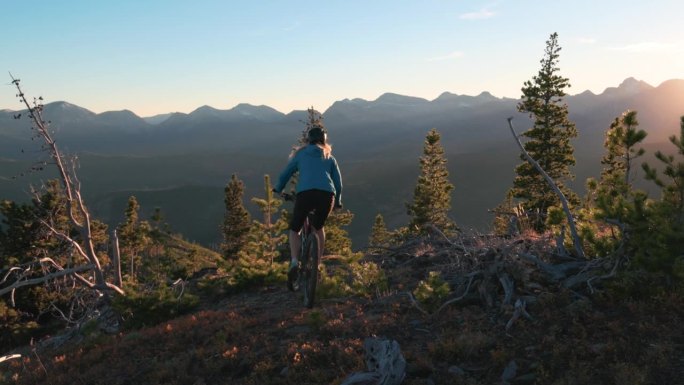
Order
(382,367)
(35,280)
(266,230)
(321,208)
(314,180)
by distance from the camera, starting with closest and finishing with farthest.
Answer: (382,367)
(314,180)
(321,208)
(35,280)
(266,230)

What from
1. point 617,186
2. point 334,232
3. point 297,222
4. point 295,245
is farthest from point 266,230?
point 334,232

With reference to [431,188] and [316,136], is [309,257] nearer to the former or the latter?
[316,136]

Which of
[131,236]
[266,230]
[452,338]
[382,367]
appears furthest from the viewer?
[131,236]

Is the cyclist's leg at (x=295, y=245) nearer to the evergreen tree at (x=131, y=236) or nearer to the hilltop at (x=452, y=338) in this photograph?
the hilltop at (x=452, y=338)

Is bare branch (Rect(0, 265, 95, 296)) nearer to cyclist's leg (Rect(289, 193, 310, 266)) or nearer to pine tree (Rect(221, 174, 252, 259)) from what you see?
cyclist's leg (Rect(289, 193, 310, 266))

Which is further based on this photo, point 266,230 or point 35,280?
point 266,230

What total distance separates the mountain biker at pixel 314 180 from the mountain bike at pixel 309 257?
0.33 feet

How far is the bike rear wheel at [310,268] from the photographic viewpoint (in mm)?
7527

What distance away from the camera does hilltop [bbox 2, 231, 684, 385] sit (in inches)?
183

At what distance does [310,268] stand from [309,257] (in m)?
0.19

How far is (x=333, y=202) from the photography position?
764 cm

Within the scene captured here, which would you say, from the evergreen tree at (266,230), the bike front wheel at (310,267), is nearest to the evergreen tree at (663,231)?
the bike front wheel at (310,267)

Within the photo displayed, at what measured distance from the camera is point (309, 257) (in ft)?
25.6

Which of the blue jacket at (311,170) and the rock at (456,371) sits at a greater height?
the blue jacket at (311,170)
